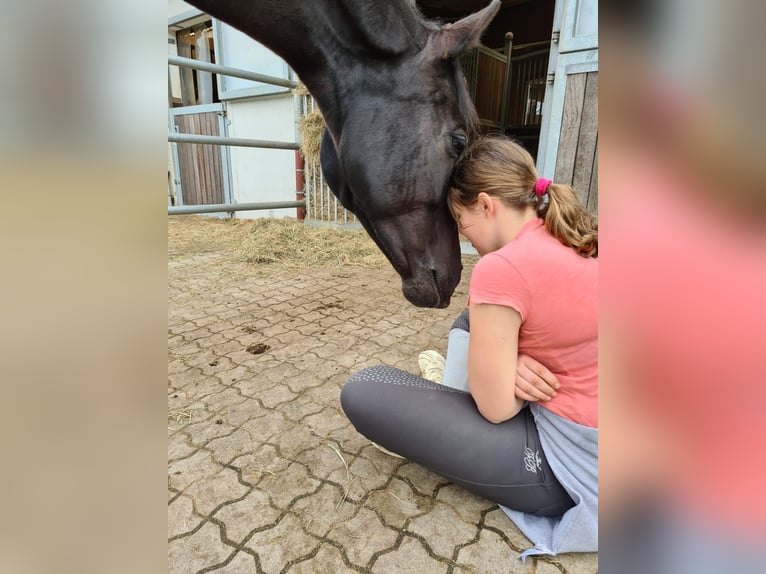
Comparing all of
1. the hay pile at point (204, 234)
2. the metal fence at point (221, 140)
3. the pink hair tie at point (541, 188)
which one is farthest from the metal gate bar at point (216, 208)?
the pink hair tie at point (541, 188)

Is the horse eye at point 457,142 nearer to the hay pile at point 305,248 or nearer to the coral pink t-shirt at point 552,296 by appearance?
the coral pink t-shirt at point 552,296

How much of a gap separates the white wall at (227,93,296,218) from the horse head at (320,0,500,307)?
5.27 m

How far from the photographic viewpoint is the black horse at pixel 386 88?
1238 millimetres

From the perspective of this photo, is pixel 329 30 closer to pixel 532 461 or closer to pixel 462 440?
pixel 462 440

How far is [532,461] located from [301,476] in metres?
0.70

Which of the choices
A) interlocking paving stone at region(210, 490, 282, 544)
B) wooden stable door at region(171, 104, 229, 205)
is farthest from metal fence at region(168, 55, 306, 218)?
wooden stable door at region(171, 104, 229, 205)

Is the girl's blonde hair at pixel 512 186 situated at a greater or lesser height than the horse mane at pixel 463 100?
lesser

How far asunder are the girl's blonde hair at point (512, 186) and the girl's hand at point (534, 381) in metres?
0.32

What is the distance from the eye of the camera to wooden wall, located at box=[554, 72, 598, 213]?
3.58 meters
